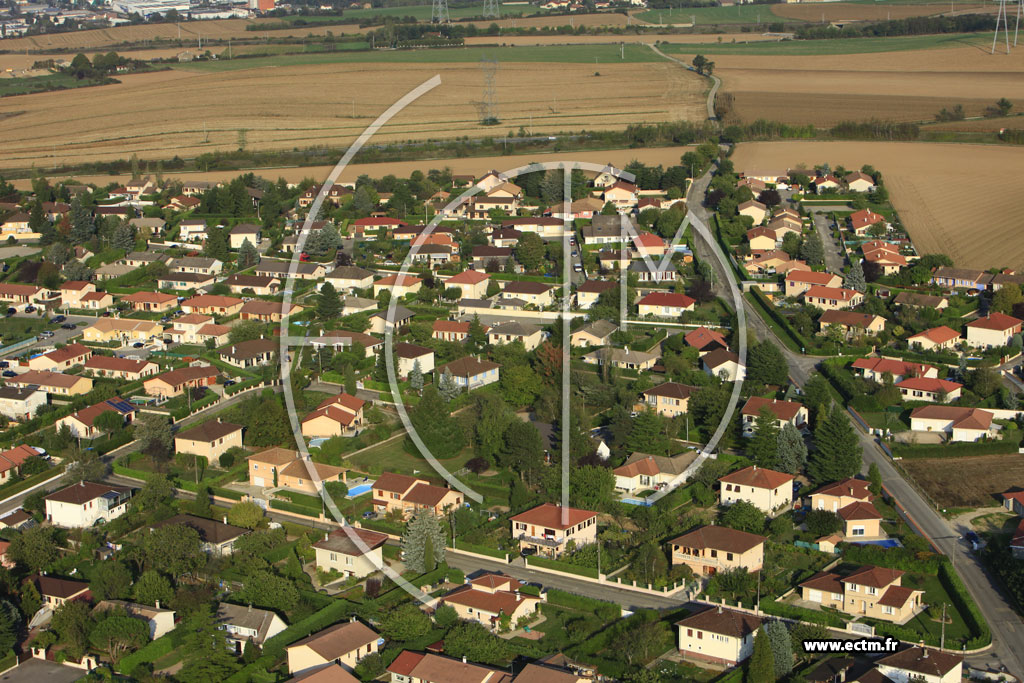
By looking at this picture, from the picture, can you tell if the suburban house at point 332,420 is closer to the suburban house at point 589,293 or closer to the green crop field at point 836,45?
the suburban house at point 589,293

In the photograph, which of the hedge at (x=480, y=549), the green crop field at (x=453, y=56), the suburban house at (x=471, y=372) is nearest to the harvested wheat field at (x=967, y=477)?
the hedge at (x=480, y=549)

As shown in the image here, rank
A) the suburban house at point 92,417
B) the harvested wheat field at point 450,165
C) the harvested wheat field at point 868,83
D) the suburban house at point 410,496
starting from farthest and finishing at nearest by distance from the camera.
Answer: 1. the harvested wheat field at point 868,83
2. the harvested wheat field at point 450,165
3. the suburban house at point 92,417
4. the suburban house at point 410,496

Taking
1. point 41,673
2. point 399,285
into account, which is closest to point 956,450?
point 41,673

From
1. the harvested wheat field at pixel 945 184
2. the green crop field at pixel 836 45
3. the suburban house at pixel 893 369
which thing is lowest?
the suburban house at pixel 893 369

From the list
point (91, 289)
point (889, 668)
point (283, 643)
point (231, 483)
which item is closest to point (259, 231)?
point (91, 289)

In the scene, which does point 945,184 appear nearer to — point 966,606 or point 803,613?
point 966,606

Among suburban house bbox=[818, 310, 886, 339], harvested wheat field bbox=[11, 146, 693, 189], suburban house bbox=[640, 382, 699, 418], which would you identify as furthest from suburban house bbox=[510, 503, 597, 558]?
harvested wheat field bbox=[11, 146, 693, 189]

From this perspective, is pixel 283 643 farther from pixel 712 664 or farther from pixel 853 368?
pixel 853 368
